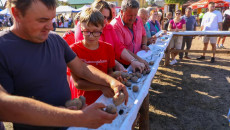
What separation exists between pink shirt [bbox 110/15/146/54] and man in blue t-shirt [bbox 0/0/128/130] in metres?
1.39

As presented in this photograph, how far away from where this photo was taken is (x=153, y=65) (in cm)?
235

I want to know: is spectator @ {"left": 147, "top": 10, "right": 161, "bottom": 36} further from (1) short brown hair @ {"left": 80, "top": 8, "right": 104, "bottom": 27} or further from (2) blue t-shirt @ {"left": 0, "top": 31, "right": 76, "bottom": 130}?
(2) blue t-shirt @ {"left": 0, "top": 31, "right": 76, "bottom": 130}

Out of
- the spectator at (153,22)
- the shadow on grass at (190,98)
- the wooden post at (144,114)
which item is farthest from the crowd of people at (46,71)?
the spectator at (153,22)

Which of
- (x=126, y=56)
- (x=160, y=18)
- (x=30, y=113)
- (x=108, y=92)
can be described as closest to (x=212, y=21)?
(x=160, y=18)

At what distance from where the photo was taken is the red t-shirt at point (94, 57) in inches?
65.2

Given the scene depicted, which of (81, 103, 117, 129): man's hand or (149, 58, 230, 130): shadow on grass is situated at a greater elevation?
(81, 103, 117, 129): man's hand

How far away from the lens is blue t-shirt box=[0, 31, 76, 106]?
92 cm

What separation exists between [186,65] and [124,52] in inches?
185

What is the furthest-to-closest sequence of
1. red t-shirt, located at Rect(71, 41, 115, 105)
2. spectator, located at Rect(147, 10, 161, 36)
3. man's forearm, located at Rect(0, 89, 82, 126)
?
1. spectator, located at Rect(147, 10, 161, 36)
2. red t-shirt, located at Rect(71, 41, 115, 105)
3. man's forearm, located at Rect(0, 89, 82, 126)

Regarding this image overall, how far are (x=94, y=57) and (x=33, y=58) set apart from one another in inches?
28.4

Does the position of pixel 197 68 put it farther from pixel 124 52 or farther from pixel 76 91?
pixel 76 91

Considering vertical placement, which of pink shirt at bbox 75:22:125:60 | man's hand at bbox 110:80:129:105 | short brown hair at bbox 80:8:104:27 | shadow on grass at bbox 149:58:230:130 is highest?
short brown hair at bbox 80:8:104:27

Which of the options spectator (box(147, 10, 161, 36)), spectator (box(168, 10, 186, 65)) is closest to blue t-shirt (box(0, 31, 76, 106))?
spectator (box(147, 10, 161, 36))

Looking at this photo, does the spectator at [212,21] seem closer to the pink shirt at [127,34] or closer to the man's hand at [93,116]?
the pink shirt at [127,34]
